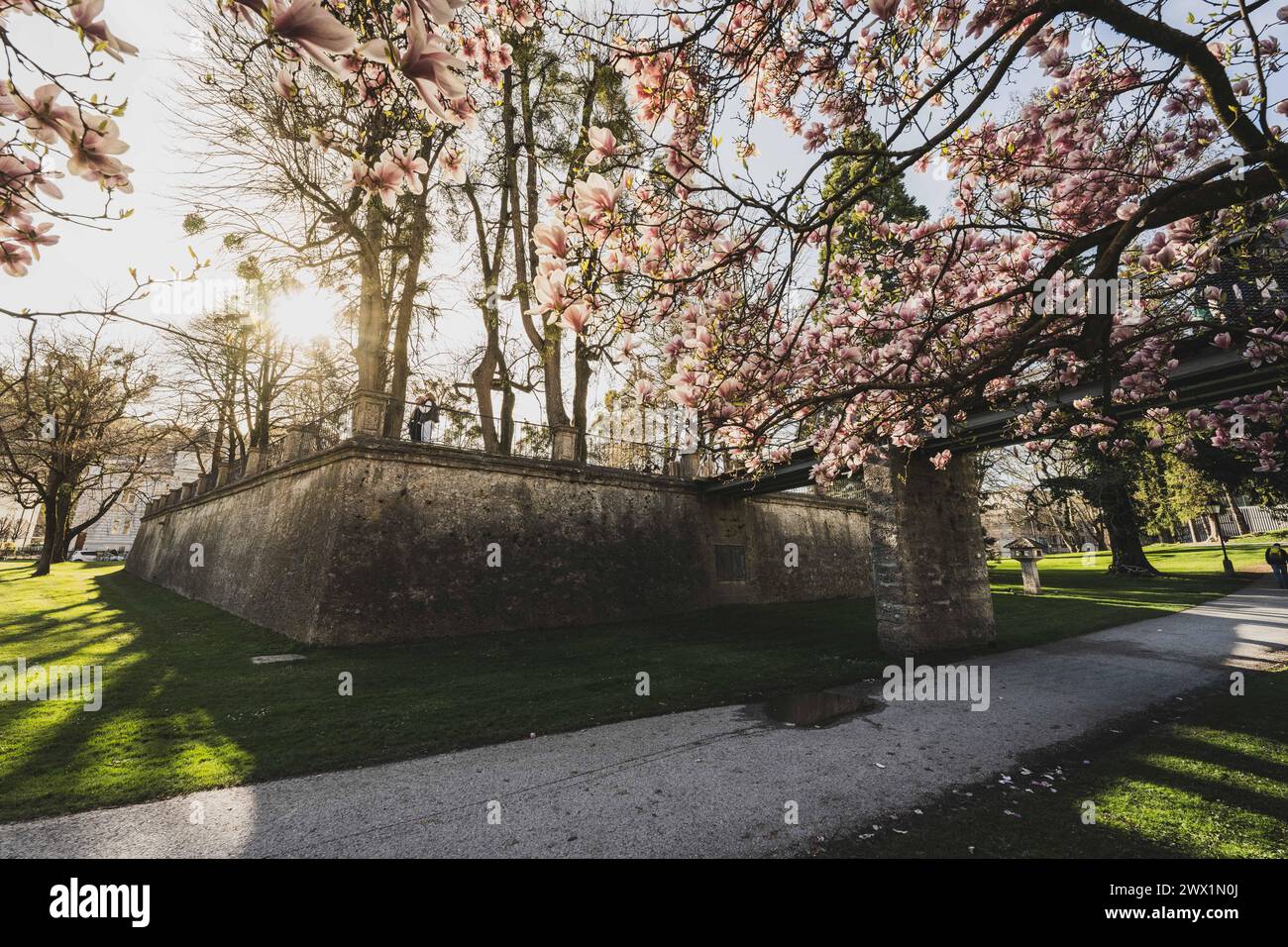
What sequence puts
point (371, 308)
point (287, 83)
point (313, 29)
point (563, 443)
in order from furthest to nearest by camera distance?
point (371, 308), point (563, 443), point (287, 83), point (313, 29)

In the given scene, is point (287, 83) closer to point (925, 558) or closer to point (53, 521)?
point (925, 558)

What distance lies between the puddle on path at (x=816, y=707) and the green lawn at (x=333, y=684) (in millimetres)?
460

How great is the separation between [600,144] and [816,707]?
6576 millimetres

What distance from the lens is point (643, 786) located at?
4.11 meters

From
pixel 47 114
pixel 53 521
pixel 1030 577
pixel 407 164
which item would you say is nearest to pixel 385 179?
pixel 407 164

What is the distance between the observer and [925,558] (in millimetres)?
10125

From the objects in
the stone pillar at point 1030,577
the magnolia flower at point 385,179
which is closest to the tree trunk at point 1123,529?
the stone pillar at point 1030,577

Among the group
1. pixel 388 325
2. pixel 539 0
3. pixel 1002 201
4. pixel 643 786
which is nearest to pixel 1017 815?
pixel 643 786

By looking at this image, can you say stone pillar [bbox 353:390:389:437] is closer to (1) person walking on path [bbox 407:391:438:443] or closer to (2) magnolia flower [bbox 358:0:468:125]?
(1) person walking on path [bbox 407:391:438:443]

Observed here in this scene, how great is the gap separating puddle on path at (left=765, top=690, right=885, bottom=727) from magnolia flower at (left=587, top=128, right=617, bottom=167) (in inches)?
228

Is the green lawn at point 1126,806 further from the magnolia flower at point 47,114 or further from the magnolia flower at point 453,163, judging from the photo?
the magnolia flower at point 47,114

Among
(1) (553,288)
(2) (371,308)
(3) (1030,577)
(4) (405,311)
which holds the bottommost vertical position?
(3) (1030,577)

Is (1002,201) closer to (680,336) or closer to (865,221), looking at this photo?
(865,221)

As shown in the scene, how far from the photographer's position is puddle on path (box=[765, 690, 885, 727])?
598 cm
